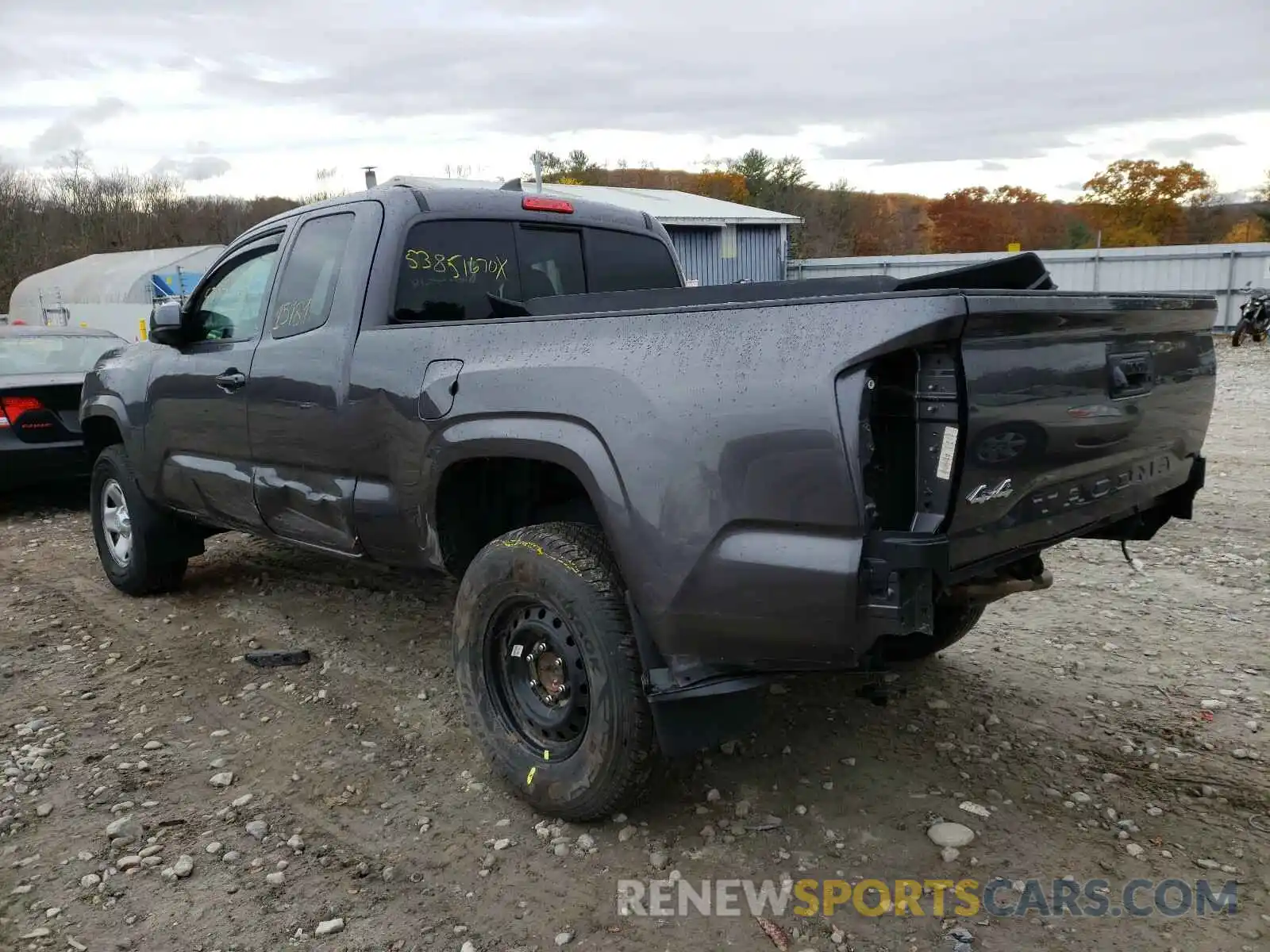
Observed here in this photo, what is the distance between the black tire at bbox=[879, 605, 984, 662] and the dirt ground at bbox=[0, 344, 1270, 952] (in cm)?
37

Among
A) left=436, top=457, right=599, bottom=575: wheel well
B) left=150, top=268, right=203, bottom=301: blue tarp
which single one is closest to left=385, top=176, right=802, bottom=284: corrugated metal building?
left=150, top=268, right=203, bottom=301: blue tarp

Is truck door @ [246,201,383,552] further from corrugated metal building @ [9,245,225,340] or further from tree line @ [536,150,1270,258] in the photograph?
tree line @ [536,150,1270,258]

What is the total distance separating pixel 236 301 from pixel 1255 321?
19.7m

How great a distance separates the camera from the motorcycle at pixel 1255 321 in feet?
60.8

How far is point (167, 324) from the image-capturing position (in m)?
4.71

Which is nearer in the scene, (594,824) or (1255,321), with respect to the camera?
(594,824)

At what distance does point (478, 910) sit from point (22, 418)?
21.9 ft

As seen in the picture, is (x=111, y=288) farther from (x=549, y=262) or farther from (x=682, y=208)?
(x=549, y=262)

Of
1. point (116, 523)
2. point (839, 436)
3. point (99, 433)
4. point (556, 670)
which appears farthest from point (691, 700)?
point (99, 433)

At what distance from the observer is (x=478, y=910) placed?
270 cm

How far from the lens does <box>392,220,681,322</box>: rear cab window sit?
12.6ft

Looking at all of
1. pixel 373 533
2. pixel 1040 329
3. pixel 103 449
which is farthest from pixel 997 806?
pixel 103 449

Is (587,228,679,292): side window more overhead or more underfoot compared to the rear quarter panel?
more overhead

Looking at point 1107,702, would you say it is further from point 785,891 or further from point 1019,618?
point 785,891
